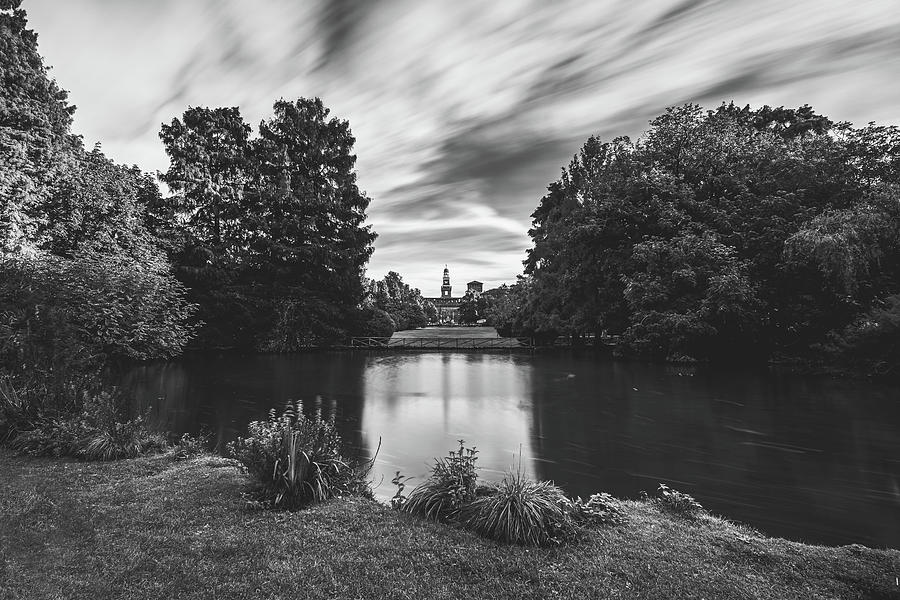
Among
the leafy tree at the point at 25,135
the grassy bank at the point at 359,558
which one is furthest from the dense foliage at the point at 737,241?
the leafy tree at the point at 25,135

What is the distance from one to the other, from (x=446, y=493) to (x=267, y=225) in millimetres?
32308

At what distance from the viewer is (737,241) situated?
2267 cm

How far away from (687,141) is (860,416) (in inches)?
727

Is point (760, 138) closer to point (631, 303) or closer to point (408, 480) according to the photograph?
point (631, 303)

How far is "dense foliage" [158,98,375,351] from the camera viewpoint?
32.4 metres

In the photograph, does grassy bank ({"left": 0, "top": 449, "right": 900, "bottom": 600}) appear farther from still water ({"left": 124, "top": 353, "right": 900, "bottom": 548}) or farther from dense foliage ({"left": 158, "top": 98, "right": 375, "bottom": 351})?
dense foliage ({"left": 158, "top": 98, "right": 375, "bottom": 351})

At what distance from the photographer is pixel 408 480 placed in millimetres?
8477

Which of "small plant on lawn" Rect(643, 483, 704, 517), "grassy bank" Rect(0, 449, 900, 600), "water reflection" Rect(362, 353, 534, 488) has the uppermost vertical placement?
"grassy bank" Rect(0, 449, 900, 600)

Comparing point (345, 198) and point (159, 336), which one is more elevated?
point (345, 198)

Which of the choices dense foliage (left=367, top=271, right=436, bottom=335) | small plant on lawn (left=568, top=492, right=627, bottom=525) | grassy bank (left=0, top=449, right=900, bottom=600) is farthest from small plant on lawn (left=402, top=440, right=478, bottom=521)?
dense foliage (left=367, top=271, right=436, bottom=335)

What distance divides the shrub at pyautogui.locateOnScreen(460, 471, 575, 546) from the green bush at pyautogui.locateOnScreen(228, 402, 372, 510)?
190cm

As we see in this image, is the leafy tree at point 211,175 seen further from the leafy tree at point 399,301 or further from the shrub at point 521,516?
the leafy tree at point 399,301

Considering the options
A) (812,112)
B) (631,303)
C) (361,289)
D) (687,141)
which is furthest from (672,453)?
(812,112)

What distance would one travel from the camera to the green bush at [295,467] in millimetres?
5586
